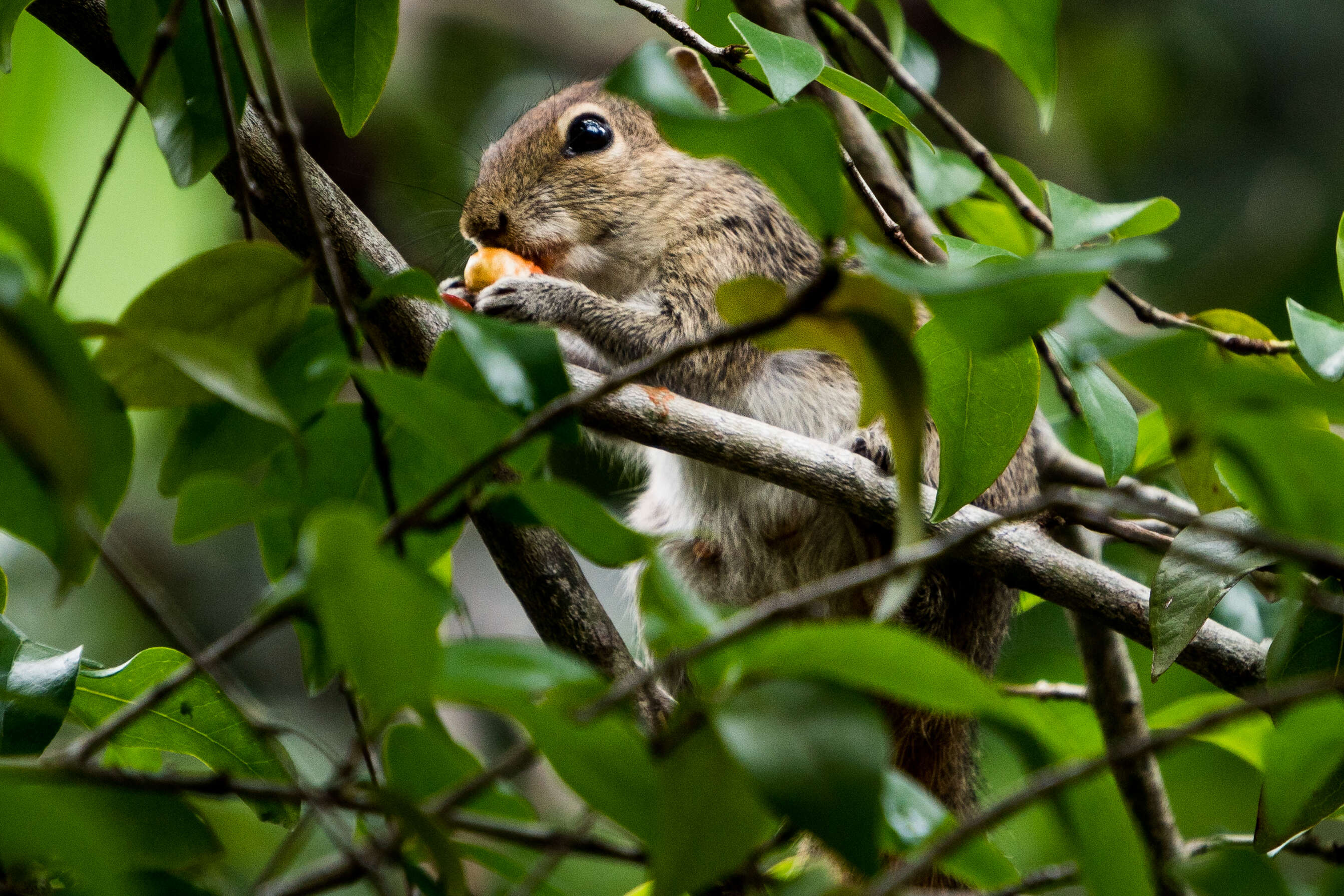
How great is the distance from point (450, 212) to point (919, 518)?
1.87 meters

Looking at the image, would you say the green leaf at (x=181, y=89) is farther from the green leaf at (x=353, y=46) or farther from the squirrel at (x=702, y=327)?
the squirrel at (x=702, y=327)

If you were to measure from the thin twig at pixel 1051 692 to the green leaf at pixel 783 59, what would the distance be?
810 mm

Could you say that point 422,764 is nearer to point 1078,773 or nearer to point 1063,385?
point 1078,773

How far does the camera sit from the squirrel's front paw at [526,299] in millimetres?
1571

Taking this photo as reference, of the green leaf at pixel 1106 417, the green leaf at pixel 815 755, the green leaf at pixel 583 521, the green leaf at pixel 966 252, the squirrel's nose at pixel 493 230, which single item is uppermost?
the green leaf at pixel 966 252

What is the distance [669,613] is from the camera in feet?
1.76

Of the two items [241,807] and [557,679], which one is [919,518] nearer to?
[557,679]

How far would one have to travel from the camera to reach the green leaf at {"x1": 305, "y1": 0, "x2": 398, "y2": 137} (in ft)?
3.11

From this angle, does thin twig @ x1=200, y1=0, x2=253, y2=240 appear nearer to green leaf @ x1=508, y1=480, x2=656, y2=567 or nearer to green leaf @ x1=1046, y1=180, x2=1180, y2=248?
green leaf @ x1=508, y1=480, x2=656, y2=567

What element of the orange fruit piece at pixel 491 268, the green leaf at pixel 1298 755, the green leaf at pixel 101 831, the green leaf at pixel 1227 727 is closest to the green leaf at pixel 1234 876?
the green leaf at pixel 1298 755

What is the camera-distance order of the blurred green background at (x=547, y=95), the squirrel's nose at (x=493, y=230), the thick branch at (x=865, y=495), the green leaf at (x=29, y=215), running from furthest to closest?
the blurred green background at (x=547, y=95)
the squirrel's nose at (x=493, y=230)
the thick branch at (x=865, y=495)
the green leaf at (x=29, y=215)

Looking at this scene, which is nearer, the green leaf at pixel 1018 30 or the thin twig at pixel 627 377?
the thin twig at pixel 627 377

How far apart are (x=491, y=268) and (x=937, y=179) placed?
0.72 metres

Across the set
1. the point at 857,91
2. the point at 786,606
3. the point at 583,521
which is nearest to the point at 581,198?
the point at 857,91
